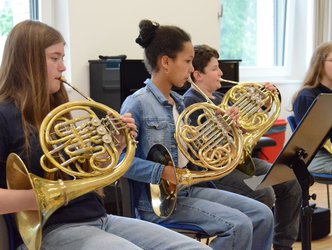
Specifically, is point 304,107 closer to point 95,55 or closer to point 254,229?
point 254,229

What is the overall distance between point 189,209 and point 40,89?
68cm

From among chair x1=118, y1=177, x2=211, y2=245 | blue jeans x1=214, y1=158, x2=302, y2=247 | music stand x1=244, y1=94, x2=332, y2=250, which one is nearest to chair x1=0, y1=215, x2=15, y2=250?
chair x1=118, y1=177, x2=211, y2=245

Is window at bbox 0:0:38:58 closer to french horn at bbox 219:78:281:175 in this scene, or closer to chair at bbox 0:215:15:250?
french horn at bbox 219:78:281:175

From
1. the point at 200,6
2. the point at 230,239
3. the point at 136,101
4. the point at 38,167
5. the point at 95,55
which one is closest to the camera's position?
the point at 38,167

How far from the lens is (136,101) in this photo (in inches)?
72.2

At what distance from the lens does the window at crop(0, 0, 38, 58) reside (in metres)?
3.05

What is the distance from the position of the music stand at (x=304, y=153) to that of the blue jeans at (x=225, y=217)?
0.14 metres

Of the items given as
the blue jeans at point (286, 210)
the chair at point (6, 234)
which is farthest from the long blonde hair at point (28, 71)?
the blue jeans at point (286, 210)

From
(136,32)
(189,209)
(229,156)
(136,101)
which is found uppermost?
(136,32)

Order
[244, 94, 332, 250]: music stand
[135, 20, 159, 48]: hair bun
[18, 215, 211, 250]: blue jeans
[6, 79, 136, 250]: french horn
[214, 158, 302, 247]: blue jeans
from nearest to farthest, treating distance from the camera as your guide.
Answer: [6, 79, 136, 250]: french horn < [18, 215, 211, 250]: blue jeans < [244, 94, 332, 250]: music stand < [135, 20, 159, 48]: hair bun < [214, 158, 302, 247]: blue jeans

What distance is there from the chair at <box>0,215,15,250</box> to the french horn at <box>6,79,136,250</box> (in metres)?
0.03

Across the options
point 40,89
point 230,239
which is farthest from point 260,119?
point 40,89

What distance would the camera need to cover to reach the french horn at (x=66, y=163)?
1181mm

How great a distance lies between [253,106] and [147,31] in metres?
0.67
